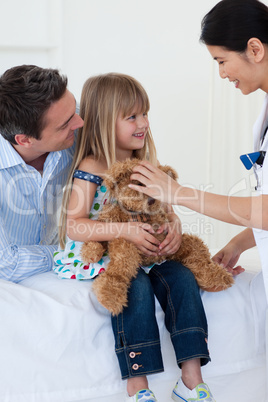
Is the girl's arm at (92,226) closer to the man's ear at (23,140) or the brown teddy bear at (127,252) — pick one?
the brown teddy bear at (127,252)

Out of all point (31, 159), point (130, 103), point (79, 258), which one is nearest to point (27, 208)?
point (31, 159)

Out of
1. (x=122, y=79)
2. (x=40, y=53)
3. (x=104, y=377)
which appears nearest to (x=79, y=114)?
(x=122, y=79)

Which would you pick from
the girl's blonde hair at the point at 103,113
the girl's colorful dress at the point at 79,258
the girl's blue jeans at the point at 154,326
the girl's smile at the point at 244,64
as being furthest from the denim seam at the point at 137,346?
the girl's smile at the point at 244,64

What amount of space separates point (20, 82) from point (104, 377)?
0.92 metres

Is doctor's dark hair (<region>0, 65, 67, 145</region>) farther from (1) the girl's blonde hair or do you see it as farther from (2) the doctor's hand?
(2) the doctor's hand

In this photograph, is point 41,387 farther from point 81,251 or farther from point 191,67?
point 191,67

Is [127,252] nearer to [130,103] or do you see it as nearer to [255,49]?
[130,103]

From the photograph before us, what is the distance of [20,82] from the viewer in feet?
5.24

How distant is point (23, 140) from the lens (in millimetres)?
1658

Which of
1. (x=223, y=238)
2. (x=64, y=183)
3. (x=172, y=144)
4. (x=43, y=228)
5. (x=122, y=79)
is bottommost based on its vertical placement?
(x=223, y=238)

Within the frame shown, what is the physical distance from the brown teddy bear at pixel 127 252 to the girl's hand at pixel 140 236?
0.02m

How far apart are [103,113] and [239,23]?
0.56m

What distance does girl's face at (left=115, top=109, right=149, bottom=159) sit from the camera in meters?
1.73

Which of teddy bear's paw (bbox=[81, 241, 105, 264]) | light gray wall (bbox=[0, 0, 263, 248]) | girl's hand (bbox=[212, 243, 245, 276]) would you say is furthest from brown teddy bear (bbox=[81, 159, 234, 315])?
light gray wall (bbox=[0, 0, 263, 248])
